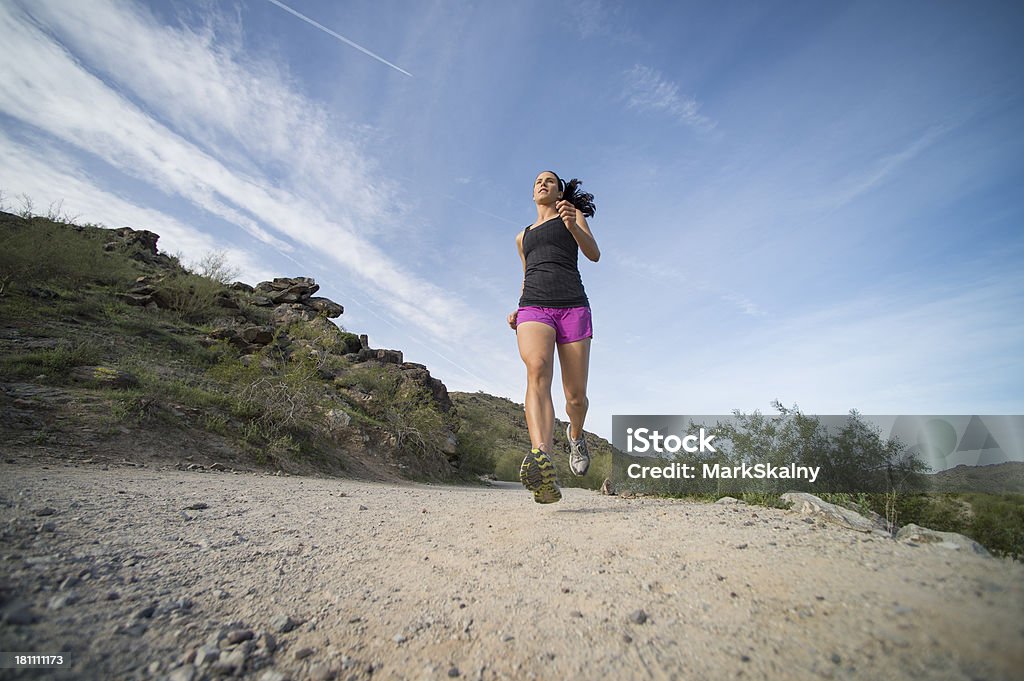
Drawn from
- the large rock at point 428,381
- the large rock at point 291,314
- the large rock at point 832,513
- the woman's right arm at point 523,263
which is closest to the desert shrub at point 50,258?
the large rock at point 291,314

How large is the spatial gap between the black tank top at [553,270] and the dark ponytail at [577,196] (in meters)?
0.45

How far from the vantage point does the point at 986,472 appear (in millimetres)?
4188

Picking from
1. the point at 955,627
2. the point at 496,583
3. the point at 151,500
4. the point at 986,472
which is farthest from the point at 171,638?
the point at 986,472

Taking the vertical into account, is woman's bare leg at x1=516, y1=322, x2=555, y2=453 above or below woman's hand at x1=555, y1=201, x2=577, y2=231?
below

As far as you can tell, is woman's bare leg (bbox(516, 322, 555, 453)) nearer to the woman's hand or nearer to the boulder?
the woman's hand

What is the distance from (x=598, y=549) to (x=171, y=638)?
5.44 ft

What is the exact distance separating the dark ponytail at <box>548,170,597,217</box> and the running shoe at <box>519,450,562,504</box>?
2334 mm

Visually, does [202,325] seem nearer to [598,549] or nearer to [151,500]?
[151,500]

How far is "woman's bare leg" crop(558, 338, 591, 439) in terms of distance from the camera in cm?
360

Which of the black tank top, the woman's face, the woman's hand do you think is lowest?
the black tank top

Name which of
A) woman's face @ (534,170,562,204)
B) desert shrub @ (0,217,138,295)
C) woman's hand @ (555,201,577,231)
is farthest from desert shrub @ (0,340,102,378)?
woman's hand @ (555,201,577,231)

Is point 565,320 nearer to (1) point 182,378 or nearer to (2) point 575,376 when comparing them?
(2) point 575,376

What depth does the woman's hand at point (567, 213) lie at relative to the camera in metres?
3.61

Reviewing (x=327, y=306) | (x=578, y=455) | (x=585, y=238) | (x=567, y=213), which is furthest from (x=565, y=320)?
(x=327, y=306)
